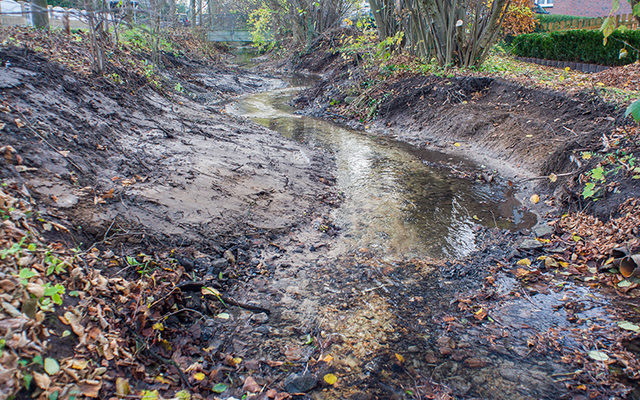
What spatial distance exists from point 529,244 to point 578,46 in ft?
40.3

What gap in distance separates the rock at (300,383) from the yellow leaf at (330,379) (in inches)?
3.0

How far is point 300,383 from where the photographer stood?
274cm

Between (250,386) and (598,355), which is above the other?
(598,355)

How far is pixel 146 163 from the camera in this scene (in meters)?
5.16

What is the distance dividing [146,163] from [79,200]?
59.3 inches

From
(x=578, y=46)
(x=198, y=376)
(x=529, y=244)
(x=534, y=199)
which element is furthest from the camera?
(x=578, y=46)

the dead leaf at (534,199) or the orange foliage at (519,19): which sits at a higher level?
the orange foliage at (519,19)

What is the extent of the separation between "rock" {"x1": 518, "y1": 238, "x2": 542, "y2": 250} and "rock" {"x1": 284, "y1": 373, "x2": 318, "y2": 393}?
2.93 m

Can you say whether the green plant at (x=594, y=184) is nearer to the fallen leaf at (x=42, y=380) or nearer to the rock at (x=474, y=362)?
the rock at (x=474, y=362)

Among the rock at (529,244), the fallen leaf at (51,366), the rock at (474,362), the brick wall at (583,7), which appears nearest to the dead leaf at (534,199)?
the rock at (529,244)

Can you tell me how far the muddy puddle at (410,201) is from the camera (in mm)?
4910

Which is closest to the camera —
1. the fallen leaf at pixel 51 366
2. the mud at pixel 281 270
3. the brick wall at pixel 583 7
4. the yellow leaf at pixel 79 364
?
the fallen leaf at pixel 51 366

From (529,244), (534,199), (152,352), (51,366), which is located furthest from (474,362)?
(534,199)

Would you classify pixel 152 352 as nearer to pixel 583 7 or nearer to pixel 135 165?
pixel 135 165
